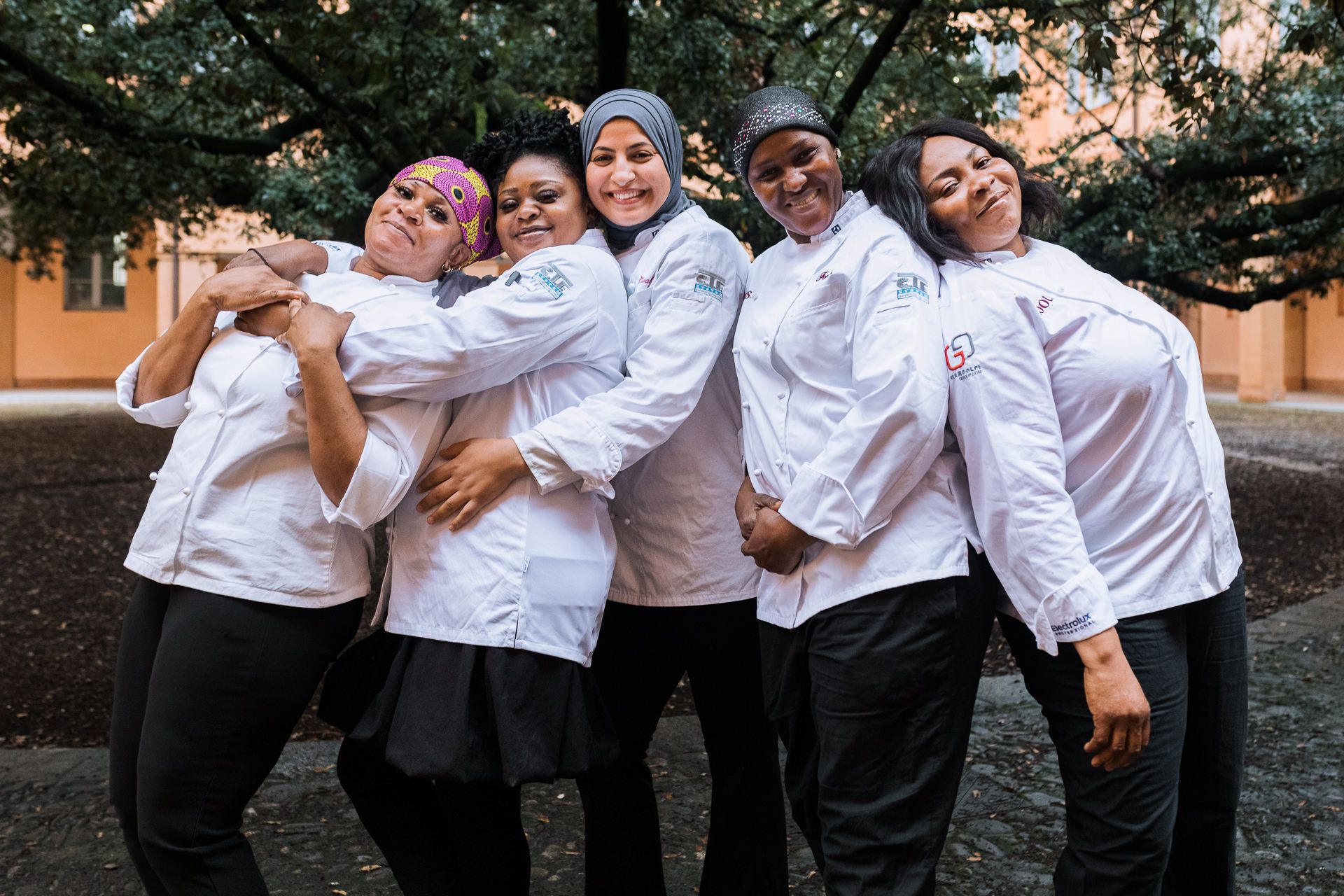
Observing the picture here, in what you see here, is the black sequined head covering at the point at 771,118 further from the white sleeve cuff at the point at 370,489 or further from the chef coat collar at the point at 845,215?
the white sleeve cuff at the point at 370,489

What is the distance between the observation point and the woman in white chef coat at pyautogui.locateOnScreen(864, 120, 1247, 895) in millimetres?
2018

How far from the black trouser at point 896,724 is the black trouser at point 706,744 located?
1.61ft

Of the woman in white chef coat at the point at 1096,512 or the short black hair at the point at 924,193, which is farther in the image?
the short black hair at the point at 924,193

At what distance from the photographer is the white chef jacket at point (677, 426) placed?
233 centimetres

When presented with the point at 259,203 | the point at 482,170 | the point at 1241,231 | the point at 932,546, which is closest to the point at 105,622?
the point at 259,203

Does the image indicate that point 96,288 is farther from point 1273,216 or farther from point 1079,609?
point 1079,609

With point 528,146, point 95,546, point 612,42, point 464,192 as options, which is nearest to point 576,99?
point 612,42

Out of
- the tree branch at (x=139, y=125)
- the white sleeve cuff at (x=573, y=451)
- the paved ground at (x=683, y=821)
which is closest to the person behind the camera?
the white sleeve cuff at (x=573, y=451)

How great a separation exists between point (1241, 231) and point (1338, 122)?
40.2 inches

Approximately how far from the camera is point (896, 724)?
2.11 m

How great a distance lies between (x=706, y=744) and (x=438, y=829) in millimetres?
616

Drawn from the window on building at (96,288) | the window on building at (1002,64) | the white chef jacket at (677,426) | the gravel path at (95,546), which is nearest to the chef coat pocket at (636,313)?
the white chef jacket at (677,426)

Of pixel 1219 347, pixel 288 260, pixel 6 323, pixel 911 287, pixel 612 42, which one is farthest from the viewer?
pixel 6 323

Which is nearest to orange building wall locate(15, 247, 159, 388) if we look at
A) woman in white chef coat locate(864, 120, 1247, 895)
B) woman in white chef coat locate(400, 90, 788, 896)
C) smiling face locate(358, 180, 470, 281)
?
smiling face locate(358, 180, 470, 281)
